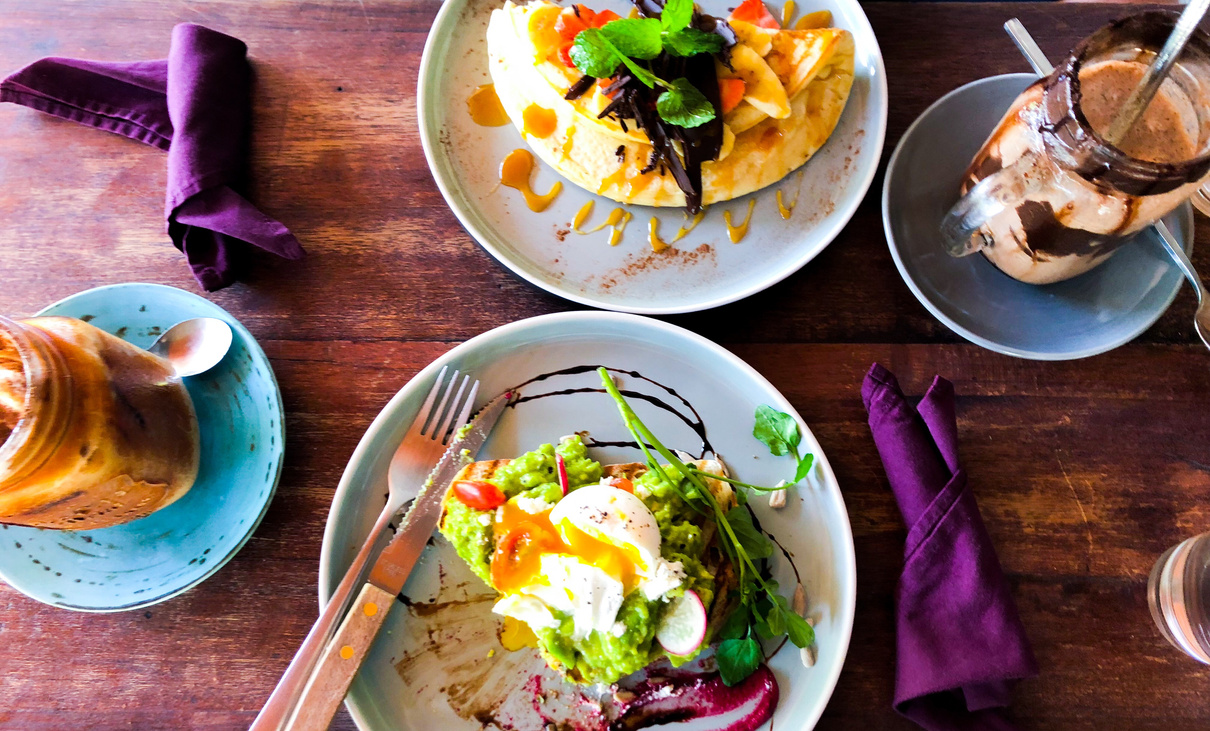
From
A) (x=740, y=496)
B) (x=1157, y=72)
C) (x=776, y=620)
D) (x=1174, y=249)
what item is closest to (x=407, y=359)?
(x=740, y=496)

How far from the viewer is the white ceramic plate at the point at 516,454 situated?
168cm

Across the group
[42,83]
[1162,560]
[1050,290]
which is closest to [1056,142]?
[1050,290]

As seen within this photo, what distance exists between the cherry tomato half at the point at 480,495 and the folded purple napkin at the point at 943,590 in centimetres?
102

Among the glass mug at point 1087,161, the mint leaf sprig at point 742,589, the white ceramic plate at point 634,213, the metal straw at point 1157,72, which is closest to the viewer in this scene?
the metal straw at point 1157,72

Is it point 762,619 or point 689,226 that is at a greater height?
point 689,226

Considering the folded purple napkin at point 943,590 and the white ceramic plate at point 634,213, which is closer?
the folded purple napkin at point 943,590

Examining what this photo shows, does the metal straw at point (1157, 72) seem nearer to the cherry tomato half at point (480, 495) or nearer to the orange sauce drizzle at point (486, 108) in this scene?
the orange sauce drizzle at point (486, 108)

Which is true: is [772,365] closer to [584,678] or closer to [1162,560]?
[584,678]

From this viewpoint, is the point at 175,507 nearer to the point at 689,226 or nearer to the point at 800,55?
the point at 689,226

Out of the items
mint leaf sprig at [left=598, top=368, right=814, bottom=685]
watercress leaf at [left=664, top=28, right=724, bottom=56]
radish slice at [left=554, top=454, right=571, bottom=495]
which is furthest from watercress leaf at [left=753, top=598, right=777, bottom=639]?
watercress leaf at [left=664, top=28, right=724, bottom=56]

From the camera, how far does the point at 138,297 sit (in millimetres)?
1765

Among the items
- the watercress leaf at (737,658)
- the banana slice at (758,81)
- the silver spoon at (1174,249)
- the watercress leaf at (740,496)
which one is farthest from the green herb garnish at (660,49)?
the watercress leaf at (737,658)

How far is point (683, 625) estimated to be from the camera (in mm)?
1569

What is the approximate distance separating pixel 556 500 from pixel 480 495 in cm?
18
